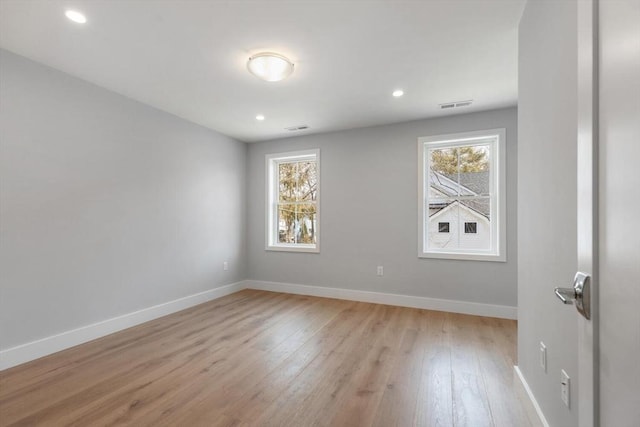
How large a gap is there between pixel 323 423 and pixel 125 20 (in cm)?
293

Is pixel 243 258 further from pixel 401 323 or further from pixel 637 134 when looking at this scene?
pixel 637 134

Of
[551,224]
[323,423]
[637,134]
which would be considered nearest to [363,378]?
[323,423]

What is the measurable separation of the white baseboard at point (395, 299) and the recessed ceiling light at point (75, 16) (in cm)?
389

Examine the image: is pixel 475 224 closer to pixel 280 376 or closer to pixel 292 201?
pixel 292 201

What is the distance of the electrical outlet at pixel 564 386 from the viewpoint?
3.97 feet

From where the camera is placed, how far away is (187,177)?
3.97 meters

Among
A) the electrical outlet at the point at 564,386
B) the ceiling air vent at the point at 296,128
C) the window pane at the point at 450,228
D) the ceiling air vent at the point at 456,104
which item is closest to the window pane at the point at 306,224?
the ceiling air vent at the point at 296,128

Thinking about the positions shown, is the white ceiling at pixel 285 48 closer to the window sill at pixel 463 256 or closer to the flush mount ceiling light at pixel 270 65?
the flush mount ceiling light at pixel 270 65

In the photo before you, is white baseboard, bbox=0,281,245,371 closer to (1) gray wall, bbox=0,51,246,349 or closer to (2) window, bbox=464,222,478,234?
(1) gray wall, bbox=0,51,246,349

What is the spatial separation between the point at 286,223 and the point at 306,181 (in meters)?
0.81

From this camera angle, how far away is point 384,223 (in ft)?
13.5

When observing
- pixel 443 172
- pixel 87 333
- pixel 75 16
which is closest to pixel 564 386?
pixel 443 172

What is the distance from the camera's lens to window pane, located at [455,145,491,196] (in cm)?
373

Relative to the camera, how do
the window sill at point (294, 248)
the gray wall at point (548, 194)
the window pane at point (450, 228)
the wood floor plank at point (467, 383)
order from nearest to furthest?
the gray wall at point (548, 194) < the wood floor plank at point (467, 383) < the window pane at point (450, 228) < the window sill at point (294, 248)
